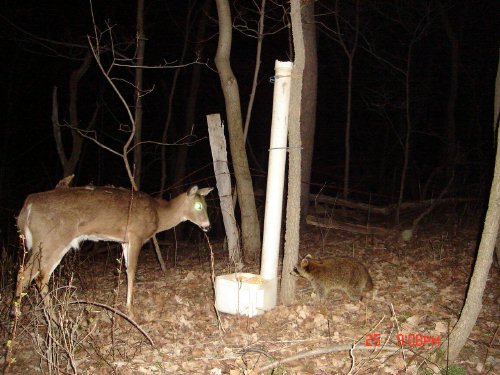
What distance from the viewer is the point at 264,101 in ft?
98.3

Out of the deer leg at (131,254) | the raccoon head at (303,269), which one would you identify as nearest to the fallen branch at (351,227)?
the raccoon head at (303,269)

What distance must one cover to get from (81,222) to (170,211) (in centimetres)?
162

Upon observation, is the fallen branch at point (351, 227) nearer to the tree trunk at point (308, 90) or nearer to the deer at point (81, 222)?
the tree trunk at point (308, 90)

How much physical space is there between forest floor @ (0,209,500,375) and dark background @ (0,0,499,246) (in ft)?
Answer: 42.3

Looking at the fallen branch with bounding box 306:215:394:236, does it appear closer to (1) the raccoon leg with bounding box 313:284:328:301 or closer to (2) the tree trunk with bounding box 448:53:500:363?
(1) the raccoon leg with bounding box 313:284:328:301

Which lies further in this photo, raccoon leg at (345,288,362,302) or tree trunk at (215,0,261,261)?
tree trunk at (215,0,261,261)

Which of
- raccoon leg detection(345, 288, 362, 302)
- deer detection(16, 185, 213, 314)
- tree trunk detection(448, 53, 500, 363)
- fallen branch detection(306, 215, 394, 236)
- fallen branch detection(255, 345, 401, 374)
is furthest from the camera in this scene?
fallen branch detection(306, 215, 394, 236)

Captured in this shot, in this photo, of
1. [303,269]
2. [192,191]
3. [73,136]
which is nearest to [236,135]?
[192,191]

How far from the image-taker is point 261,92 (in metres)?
29.7

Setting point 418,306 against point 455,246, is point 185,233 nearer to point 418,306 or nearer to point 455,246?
point 455,246

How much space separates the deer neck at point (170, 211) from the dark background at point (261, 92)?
1207 centimetres

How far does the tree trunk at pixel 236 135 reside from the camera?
868 centimetres
